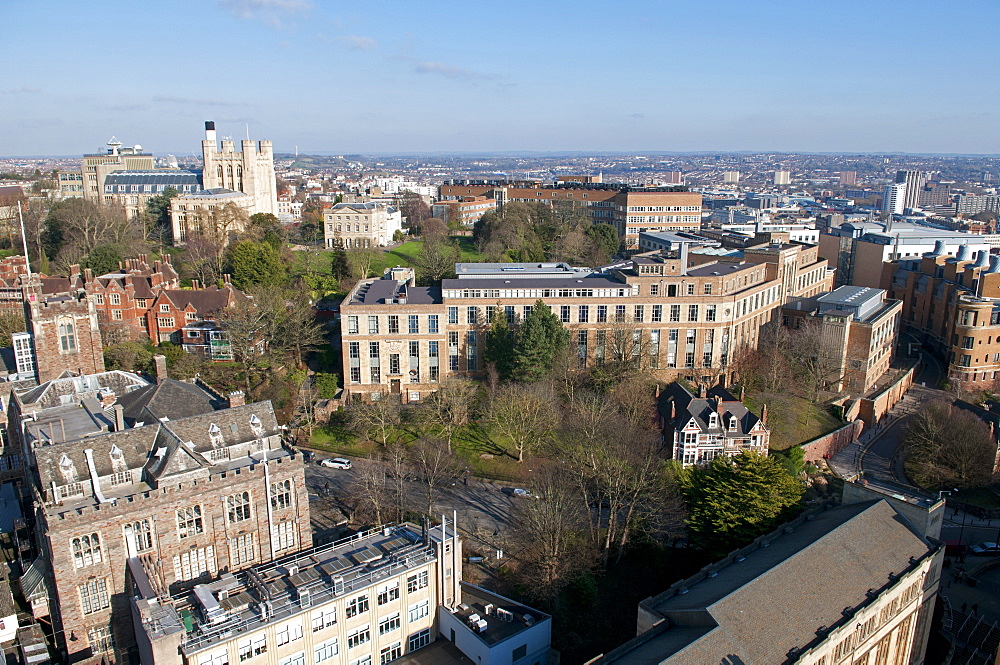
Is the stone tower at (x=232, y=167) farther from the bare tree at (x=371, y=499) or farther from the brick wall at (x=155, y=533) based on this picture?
the brick wall at (x=155, y=533)

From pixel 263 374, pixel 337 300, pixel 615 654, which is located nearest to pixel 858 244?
pixel 337 300

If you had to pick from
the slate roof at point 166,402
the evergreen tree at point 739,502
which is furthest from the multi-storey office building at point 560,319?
the evergreen tree at point 739,502

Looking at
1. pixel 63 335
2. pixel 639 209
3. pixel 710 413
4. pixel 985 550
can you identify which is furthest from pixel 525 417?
pixel 639 209

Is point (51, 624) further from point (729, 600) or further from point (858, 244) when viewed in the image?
point (858, 244)

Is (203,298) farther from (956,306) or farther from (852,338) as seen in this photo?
(956,306)

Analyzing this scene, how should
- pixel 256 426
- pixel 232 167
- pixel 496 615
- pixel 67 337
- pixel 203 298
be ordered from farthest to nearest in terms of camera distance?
pixel 232 167, pixel 203 298, pixel 67 337, pixel 256 426, pixel 496 615

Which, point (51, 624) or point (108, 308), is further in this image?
point (108, 308)
